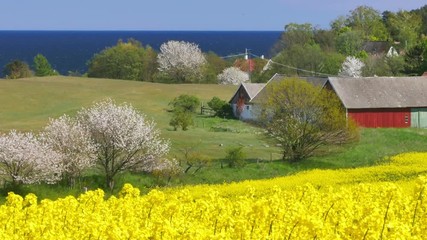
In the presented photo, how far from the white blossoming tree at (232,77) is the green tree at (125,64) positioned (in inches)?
492

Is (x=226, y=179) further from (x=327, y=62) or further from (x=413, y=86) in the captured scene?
(x=327, y=62)

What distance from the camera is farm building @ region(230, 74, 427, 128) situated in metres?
64.0

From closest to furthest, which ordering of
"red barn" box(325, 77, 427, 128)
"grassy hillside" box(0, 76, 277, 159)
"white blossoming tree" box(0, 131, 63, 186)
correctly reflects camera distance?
"white blossoming tree" box(0, 131, 63, 186) < "grassy hillside" box(0, 76, 277, 159) < "red barn" box(325, 77, 427, 128)

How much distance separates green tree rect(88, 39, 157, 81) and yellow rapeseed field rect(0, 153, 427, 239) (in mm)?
99815

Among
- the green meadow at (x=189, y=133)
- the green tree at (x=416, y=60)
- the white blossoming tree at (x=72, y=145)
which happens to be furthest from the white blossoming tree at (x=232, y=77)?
the white blossoming tree at (x=72, y=145)

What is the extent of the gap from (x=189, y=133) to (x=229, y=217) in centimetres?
4739

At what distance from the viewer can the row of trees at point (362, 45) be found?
329 ft

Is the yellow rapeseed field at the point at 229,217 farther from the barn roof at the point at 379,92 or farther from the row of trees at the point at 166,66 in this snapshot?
the row of trees at the point at 166,66

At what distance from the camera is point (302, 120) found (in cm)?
4859

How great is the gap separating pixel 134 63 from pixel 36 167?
264 feet

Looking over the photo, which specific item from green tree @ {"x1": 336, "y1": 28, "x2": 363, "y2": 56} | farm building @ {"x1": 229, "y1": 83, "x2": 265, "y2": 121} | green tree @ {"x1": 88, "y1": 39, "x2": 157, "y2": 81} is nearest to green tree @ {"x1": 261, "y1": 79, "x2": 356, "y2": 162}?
farm building @ {"x1": 229, "y1": 83, "x2": 265, "y2": 121}

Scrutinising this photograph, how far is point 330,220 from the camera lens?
13477mm

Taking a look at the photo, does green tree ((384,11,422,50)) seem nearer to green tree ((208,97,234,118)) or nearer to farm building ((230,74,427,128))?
green tree ((208,97,234,118))

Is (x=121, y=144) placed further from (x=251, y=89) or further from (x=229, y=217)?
(x=251, y=89)
